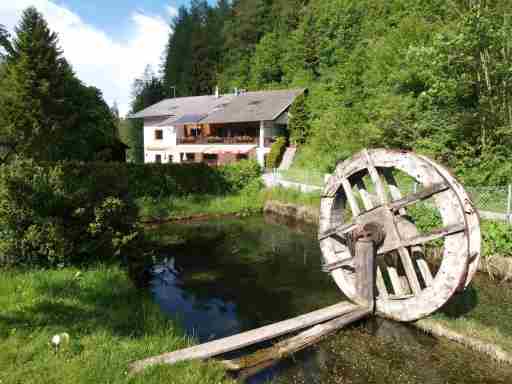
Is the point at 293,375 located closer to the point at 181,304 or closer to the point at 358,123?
the point at 181,304

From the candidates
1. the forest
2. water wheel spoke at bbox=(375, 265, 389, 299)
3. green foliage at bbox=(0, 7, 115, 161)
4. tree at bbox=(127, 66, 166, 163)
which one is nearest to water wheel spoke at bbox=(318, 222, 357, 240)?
water wheel spoke at bbox=(375, 265, 389, 299)

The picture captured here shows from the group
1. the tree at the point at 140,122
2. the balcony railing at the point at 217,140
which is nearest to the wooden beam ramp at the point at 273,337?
the balcony railing at the point at 217,140

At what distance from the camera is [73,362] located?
3.31m

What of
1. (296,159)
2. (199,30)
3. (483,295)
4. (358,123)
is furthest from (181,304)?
(199,30)

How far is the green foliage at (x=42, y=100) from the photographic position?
21.1 m

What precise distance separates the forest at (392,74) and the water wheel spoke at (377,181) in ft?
25.7

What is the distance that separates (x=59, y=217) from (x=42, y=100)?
18.8 m

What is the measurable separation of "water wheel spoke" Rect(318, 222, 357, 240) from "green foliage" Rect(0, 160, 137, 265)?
367 cm

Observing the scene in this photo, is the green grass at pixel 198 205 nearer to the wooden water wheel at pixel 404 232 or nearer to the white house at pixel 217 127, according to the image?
the wooden water wheel at pixel 404 232

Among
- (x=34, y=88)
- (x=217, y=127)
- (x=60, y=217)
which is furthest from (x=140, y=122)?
(x=60, y=217)

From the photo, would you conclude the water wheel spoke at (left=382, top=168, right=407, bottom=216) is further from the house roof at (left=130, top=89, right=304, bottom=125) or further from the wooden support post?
the house roof at (left=130, top=89, right=304, bottom=125)

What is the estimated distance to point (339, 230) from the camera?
603 cm

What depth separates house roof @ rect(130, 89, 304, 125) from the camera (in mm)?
27672

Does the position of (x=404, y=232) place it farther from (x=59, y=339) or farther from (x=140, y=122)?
(x=140, y=122)
